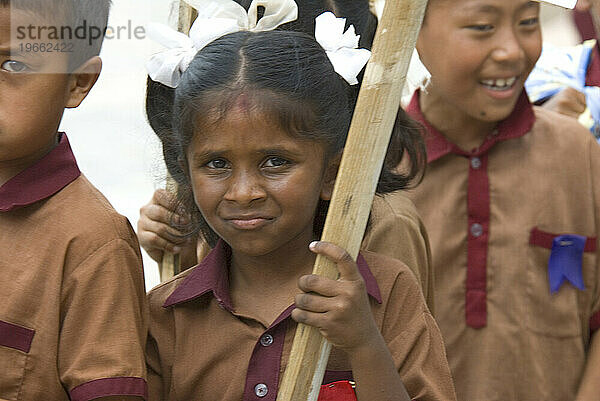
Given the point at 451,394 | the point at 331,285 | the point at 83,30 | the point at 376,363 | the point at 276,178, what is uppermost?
the point at 83,30

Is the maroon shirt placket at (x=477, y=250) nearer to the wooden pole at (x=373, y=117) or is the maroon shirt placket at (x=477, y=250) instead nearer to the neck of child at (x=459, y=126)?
the neck of child at (x=459, y=126)

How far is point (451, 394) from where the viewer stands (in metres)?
1.83

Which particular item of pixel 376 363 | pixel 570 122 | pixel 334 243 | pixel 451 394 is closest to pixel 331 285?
pixel 334 243

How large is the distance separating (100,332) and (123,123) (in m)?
2.42

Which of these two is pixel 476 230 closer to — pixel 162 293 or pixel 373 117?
pixel 162 293

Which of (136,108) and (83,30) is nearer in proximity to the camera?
(83,30)

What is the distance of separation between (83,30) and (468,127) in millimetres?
1120

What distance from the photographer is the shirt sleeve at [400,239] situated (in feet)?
7.13

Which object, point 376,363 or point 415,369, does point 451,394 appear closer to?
point 415,369

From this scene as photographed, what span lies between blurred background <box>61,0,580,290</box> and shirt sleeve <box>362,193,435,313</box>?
47 cm

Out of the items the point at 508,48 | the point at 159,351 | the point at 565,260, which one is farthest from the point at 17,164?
the point at 565,260

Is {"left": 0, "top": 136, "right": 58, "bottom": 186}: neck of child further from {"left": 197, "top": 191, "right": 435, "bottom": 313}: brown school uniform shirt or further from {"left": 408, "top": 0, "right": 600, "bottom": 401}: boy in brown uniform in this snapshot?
{"left": 408, "top": 0, "right": 600, "bottom": 401}: boy in brown uniform

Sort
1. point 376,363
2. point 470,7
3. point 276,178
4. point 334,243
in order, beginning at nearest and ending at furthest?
point 334,243 < point 376,363 < point 276,178 < point 470,7

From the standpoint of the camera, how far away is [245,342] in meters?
1.82
